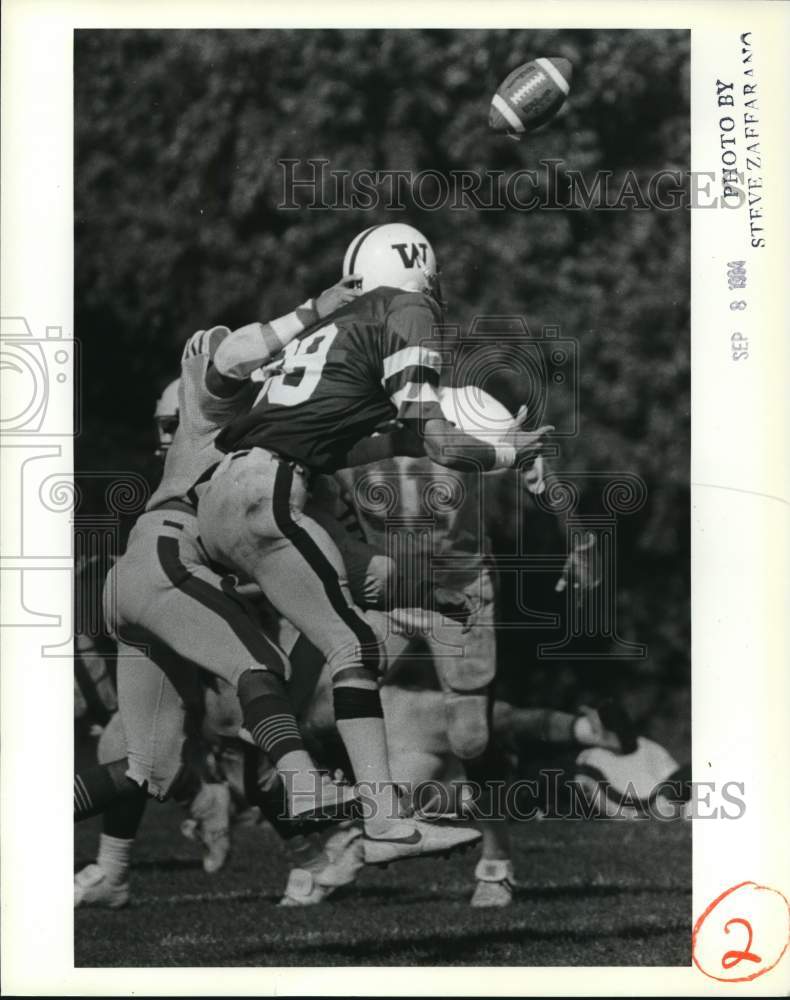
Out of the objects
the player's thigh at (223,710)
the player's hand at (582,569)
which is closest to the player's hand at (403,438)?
the player's hand at (582,569)

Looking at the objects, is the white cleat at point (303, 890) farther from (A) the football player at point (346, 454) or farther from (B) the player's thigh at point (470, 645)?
(B) the player's thigh at point (470, 645)

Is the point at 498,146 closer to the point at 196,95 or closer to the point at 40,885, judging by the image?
the point at 196,95

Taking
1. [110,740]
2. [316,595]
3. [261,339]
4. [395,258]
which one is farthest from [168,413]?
[110,740]

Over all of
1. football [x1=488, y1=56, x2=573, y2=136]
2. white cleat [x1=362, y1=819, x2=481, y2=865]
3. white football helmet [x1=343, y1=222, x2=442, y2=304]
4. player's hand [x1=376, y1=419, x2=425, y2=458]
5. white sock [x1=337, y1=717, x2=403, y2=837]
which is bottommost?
white cleat [x1=362, y1=819, x2=481, y2=865]

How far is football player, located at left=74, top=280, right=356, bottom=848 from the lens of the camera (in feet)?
36.0

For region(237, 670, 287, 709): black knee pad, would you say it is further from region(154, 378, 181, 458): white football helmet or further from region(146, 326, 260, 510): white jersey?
region(154, 378, 181, 458): white football helmet

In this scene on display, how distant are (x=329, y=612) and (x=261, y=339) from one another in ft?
2.73

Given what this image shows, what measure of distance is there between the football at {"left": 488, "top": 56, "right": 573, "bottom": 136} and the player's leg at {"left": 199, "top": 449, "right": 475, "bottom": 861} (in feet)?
3.97

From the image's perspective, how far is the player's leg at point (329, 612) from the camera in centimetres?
1094

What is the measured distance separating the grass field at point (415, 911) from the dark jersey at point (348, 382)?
1.17 m

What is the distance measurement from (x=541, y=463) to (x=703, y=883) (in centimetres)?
134

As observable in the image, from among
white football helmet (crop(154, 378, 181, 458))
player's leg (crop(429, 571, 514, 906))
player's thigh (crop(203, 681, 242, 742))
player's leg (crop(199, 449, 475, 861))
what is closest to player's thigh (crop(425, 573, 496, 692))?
→ player's leg (crop(429, 571, 514, 906))

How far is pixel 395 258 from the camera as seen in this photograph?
11.0m

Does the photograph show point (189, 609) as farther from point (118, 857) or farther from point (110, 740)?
point (118, 857)
